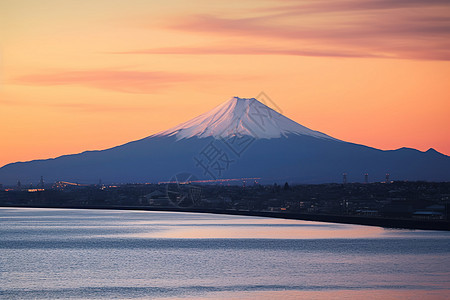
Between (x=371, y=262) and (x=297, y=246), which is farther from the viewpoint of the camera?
(x=297, y=246)

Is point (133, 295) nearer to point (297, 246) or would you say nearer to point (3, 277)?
point (3, 277)

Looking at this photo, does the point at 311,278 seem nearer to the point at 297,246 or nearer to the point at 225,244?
the point at 297,246

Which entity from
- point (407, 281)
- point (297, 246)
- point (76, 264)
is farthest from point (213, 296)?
point (297, 246)

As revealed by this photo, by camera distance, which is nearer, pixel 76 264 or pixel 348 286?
pixel 348 286

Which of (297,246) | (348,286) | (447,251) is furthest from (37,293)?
(297,246)

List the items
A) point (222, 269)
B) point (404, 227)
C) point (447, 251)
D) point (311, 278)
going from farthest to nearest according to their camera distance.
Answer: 1. point (404, 227)
2. point (447, 251)
3. point (222, 269)
4. point (311, 278)

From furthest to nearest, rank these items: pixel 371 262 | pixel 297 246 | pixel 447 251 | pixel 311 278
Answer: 1. pixel 297 246
2. pixel 447 251
3. pixel 371 262
4. pixel 311 278

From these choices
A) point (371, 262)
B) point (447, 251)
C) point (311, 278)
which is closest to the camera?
point (311, 278)

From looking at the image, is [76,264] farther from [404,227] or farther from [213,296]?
[404,227]

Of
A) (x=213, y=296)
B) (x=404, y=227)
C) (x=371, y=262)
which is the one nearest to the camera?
(x=213, y=296)
